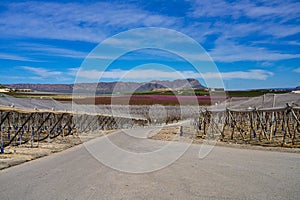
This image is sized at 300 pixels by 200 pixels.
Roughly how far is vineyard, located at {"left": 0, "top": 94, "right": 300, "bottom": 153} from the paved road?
6269 mm

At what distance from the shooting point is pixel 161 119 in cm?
5341

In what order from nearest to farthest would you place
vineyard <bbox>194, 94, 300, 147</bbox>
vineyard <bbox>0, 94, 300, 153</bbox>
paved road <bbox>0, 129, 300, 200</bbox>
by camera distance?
paved road <bbox>0, 129, 300, 200</bbox>
vineyard <bbox>194, 94, 300, 147</bbox>
vineyard <bbox>0, 94, 300, 153</bbox>

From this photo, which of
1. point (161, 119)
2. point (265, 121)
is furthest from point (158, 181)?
point (161, 119)

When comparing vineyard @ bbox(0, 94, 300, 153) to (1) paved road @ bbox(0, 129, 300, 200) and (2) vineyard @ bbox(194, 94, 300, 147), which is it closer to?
(2) vineyard @ bbox(194, 94, 300, 147)

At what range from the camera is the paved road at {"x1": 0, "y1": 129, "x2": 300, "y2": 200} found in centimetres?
625

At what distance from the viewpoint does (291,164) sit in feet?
33.8

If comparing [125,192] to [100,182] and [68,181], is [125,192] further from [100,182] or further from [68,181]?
[68,181]

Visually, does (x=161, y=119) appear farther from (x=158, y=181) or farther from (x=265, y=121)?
(x=158, y=181)

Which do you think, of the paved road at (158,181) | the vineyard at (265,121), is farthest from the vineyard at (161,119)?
the paved road at (158,181)

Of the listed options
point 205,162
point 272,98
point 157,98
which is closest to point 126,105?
point 157,98

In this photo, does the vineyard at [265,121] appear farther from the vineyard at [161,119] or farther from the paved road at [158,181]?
the paved road at [158,181]

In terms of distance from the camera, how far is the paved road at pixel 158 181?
625 centimetres

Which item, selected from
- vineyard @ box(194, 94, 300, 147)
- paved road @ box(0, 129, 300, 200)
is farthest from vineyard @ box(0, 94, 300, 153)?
paved road @ box(0, 129, 300, 200)

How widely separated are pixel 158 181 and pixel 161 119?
4590cm
